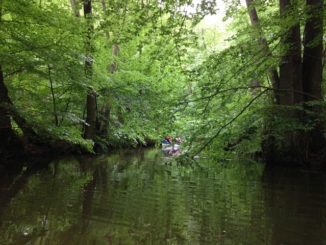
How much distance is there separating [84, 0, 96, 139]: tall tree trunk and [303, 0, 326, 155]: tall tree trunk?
6126mm

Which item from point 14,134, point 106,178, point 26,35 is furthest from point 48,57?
point 106,178

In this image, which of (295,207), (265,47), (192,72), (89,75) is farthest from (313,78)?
(89,75)

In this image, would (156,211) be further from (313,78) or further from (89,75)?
(89,75)

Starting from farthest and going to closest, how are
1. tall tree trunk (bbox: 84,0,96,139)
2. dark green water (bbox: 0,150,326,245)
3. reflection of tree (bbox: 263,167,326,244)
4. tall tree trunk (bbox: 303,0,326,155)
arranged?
tall tree trunk (bbox: 84,0,96,139)
tall tree trunk (bbox: 303,0,326,155)
reflection of tree (bbox: 263,167,326,244)
dark green water (bbox: 0,150,326,245)

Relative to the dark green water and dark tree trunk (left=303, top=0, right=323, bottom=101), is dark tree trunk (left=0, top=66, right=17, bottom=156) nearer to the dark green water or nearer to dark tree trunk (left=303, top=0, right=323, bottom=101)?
the dark green water

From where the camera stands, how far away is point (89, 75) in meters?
13.2

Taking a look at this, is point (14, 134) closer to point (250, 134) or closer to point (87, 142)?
point (87, 142)

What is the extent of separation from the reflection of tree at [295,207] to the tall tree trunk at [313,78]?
64.2 inches

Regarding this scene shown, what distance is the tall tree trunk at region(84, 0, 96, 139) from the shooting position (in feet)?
38.8

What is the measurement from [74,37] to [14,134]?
3067 millimetres

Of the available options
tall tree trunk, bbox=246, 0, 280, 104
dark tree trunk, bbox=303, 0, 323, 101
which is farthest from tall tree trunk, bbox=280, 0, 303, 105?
tall tree trunk, bbox=246, 0, 280, 104

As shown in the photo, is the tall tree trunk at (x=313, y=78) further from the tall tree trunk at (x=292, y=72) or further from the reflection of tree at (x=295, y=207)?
the reflection of tree at (x=295, y=207)

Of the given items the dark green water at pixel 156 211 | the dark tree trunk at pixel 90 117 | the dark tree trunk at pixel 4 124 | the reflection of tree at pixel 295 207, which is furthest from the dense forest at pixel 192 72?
the dark green water at pixel 156 211

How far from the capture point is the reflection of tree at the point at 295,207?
4215 mm
